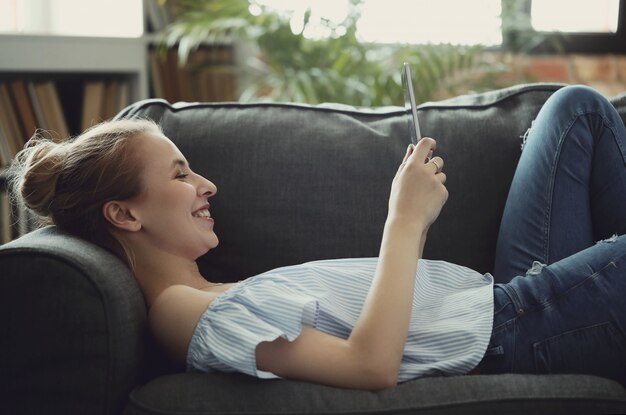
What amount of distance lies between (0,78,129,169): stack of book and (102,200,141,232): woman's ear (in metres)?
1.26

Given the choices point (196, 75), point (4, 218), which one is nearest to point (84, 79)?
point (196, 75)

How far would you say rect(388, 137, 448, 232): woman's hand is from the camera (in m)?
1.25

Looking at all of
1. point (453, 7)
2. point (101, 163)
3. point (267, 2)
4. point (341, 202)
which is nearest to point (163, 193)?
point (101, 163)

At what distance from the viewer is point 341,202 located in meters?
1.58

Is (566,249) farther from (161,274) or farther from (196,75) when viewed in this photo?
(196,75)

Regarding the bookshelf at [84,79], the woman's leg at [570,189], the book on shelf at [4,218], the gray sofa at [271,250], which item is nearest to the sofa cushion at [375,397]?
the gray sofa at [271,250]

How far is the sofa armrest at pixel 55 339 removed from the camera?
1.11 meters

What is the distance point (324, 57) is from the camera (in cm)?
273

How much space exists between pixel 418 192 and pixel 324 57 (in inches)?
61.2

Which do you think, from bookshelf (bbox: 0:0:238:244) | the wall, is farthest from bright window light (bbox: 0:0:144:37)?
the wall

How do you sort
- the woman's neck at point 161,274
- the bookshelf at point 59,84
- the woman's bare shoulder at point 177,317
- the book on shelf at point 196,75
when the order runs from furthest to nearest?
the book on shelf at point 196,75, the bookshelf at point 59,84, the woman's neck at point 161,274, the woman's bare shoulder at point 177,317

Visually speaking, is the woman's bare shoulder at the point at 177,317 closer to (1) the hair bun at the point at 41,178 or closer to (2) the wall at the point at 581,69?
(1) the hair bun at the point at 41,178

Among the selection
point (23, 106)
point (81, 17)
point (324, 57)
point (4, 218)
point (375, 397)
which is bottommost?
point (4, 218)

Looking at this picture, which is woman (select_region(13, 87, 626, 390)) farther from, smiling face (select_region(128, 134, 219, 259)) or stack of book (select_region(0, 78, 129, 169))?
stack of book (select_region(0, 78, 129, 169))
